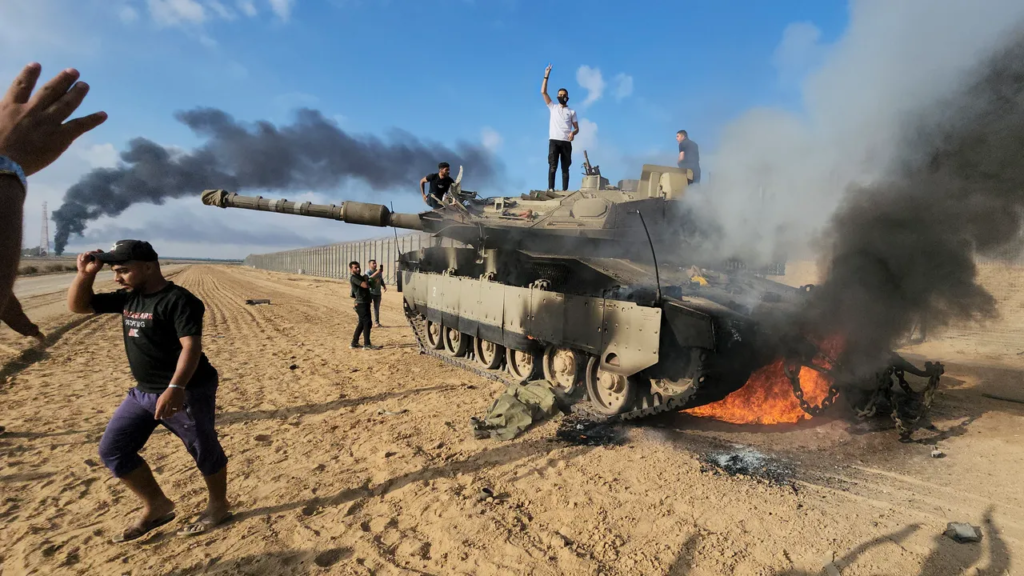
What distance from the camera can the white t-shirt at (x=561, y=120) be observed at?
10.0m

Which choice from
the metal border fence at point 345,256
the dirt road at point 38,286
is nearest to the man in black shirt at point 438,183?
the metal border fence at point 345,256

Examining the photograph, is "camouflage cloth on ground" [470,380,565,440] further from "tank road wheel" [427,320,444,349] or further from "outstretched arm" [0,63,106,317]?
"outstretched arm" [0,63,106,317]

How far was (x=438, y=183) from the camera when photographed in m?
9.05

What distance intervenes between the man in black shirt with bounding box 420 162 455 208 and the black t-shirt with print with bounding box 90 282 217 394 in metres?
5.91

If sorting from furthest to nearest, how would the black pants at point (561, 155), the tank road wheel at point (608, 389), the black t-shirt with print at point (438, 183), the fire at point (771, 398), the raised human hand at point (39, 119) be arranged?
the black pants at point (561, 155) → the black t-shirt with print at point (438, 183) → the fire at point (771, 398) → the tank road wheel at point (608, 389) → the raised human hand at point (39, 119)

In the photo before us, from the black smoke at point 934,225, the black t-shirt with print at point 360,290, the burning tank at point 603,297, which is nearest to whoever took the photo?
the black smoke at point 934,225

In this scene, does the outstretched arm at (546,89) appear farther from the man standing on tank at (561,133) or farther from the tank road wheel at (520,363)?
the tank road wheel at (520,363)

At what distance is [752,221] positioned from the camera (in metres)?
6.20

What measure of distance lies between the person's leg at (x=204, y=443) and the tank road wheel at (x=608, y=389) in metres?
3.85

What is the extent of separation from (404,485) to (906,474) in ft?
14.0

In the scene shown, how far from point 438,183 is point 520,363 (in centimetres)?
344

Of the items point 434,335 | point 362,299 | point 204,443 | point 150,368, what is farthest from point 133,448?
point 434,335

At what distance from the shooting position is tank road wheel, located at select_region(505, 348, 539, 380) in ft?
24.5

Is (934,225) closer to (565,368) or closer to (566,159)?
(565,368)
